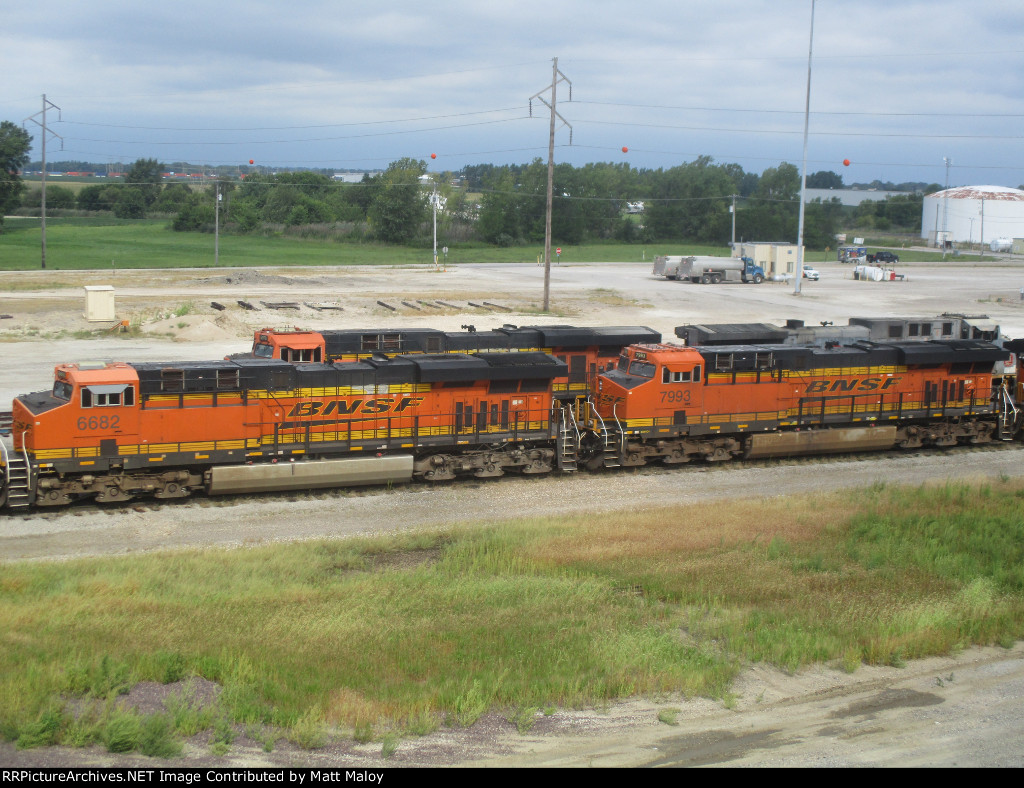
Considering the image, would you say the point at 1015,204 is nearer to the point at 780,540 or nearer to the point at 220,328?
the point at 220,328

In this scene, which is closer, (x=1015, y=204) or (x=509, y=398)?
(x=509, y=398)

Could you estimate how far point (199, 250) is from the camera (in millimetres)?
102500

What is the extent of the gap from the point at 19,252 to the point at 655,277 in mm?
57849

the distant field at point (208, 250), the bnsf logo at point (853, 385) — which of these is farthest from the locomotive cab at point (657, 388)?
the distant field at point (208, 250)

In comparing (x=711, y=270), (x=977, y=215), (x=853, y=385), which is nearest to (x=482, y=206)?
(x=711, y=270)

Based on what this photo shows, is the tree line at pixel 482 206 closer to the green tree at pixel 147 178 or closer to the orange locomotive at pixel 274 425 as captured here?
the green tree at pixel 147 178

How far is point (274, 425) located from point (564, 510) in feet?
21.9

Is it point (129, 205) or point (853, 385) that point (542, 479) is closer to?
point (853, 385)

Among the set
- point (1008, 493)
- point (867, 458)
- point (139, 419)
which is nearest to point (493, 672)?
point (139, 419)

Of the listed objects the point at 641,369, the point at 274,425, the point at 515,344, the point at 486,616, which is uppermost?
the point at 515,344

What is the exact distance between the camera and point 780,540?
18.2 m

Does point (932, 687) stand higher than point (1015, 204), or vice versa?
point (1015, 204)

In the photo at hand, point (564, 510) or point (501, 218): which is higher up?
point (501, 218)

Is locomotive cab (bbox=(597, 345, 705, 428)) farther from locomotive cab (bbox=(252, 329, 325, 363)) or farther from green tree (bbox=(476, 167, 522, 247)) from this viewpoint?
green tree (bbox=(476, 167, 522, 247))
